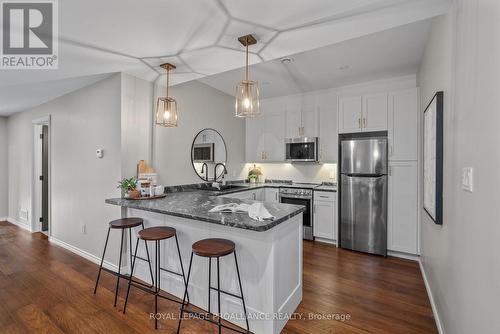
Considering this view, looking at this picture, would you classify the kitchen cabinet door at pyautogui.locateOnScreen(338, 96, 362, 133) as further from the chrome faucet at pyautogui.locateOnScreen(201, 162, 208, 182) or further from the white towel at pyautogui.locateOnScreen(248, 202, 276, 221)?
the white towel at pyautogui.locateOnScreen(248, 202, 276, 221)

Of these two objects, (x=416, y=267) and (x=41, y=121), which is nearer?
(x=416, y=267)

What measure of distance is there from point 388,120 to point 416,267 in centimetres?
204

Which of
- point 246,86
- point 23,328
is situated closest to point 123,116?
point 246,86

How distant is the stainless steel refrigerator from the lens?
3520mm

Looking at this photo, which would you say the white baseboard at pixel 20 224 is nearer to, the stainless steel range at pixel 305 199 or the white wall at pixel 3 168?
the white wall at pixel 3 168

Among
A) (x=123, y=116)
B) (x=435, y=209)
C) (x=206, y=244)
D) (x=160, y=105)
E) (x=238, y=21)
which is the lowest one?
(x=206, y=244)

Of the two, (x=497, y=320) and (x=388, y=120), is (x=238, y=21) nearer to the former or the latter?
(x=497, y=320)

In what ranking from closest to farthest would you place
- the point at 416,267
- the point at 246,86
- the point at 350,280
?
the point at 246,86 < the point at 350,280 < the point at 416,267

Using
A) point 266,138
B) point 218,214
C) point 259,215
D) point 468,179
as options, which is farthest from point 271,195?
point 468,179

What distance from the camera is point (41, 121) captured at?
445cm

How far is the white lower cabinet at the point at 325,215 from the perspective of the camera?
12.9 feet

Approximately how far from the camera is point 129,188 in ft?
9.48

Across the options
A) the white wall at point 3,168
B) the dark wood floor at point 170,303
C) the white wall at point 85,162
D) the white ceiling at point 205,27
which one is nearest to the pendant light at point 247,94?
the white ceiling at point 205,27

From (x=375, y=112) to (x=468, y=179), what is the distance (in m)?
2.62
